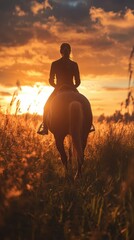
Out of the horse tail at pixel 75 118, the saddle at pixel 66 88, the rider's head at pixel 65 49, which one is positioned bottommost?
the horse tail at pixel 75 118

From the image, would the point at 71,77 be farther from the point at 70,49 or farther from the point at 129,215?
the point at 129,215

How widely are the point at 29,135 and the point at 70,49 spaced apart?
1748 mm

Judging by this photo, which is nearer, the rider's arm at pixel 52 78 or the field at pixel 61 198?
the field at pixel 61 198

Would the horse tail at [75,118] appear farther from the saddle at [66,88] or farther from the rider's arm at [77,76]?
the rider's arm at [77,76]

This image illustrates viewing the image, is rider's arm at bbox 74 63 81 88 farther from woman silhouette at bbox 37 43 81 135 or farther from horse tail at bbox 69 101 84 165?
horse tail at bbox 69 101 84 165

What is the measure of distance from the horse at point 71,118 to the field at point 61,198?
0.39m

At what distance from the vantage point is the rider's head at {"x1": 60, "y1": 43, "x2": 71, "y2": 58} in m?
7.29

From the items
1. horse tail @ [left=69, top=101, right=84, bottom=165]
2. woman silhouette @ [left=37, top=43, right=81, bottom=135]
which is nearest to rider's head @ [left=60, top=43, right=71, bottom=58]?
woman silhouette @ [left=37, top=43, right=81, bottom=135]

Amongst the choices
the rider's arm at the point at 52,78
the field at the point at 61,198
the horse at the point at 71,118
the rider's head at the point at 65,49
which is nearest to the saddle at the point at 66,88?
the horse at the point at 71,118

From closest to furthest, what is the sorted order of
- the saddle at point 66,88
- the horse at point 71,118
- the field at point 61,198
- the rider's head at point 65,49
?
the field at point 61,198 < the horse at point 71,118 < the saddle at point 66,88 < the rider's head at point 65,49

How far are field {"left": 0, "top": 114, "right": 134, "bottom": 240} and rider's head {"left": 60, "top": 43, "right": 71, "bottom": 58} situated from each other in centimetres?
160

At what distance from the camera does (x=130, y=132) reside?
9.76 meters

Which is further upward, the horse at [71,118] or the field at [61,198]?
the horse at [71,118]

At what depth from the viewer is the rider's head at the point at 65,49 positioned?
7.29 metres
